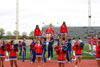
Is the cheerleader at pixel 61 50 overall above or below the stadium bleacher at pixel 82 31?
below

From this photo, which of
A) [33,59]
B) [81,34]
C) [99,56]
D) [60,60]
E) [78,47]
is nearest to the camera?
[60,60]

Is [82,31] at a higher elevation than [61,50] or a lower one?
higher

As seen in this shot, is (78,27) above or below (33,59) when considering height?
above

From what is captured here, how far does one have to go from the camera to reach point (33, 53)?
47.3 feet

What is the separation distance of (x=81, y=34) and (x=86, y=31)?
2235mm

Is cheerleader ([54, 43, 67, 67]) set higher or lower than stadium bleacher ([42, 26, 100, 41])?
lower

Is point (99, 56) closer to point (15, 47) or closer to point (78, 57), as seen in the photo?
point (78, 57)

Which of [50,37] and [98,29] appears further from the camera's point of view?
[98,29]

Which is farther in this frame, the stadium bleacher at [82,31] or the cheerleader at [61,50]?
the stadium bleacher at [82,31]

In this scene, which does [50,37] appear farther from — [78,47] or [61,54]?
[61,54]

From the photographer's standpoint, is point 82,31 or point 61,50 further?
point 82,31

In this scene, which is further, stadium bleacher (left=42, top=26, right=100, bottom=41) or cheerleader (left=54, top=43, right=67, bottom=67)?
stadium bleacher (left=42, top=26, right=100, bottom=41)

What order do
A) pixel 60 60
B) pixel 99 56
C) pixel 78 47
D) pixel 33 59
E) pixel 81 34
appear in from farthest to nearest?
pixel 81 34 < pixel 33 59 < pixel 78 47 < pixel 99 56 < pixel 60 60

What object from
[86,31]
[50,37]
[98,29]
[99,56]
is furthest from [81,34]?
[99,56]
